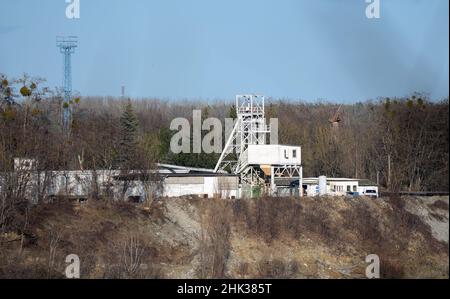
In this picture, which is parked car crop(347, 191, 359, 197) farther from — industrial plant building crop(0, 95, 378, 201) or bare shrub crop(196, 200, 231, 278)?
bare shrub crop(196, 200, 231, 278)

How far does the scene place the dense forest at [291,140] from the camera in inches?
1698

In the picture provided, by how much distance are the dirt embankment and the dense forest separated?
3.25 metres

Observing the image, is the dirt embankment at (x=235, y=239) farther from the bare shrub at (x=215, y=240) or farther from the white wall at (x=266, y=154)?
the white wall at (x=266, y=154)

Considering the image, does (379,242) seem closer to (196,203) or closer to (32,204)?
(196,203)

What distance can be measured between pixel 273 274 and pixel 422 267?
21.9 ft

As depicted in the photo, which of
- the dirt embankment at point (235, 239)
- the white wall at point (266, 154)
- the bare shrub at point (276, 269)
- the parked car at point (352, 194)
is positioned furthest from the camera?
the white wall at point (266, 154)

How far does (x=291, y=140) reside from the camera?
71812 millimetres

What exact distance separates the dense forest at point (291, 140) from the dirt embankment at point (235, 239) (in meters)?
3.25

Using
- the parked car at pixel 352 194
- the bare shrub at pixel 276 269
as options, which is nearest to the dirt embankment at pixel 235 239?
the bare shrub at pixel 276 269

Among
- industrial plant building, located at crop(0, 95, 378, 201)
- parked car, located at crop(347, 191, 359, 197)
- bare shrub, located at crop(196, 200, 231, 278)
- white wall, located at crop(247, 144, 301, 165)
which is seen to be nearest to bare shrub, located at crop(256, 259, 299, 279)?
bare shrub, located at crop(196, 200, 231, 278)

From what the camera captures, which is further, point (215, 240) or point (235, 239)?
point (235, 239)

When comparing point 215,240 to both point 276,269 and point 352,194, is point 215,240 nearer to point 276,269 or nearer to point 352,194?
point 276,269

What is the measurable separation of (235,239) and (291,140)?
1261 inches

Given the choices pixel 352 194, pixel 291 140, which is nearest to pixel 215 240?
pixel 352 194
